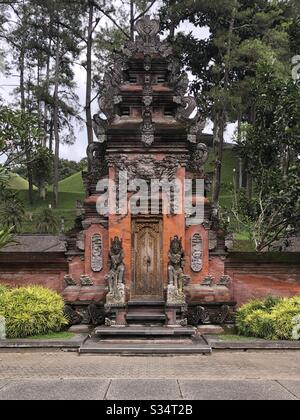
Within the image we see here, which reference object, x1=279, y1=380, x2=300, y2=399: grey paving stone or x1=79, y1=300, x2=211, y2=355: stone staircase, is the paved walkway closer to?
x1=279, y1=380, x2=300, y2=399: grey paving stone

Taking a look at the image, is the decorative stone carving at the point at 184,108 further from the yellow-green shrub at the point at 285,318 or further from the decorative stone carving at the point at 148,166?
the yellow-green shrub at the point at 285,318

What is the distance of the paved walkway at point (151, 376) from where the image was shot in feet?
20.9

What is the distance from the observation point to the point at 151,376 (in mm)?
7754

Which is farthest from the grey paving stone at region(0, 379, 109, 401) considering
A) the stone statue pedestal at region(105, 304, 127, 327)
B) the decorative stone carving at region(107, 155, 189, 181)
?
the decorative stone carving at region(107, 155, 189, 181)

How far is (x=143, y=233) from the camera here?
12.5 meters

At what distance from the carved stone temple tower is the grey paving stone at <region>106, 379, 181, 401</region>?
485cm

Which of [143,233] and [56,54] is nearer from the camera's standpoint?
[143,233]

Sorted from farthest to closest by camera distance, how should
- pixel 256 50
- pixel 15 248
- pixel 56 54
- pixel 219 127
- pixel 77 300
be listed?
pixel 56 54
pixel 219 127
pixel 256 50
pixel 15 248
pixel 77 300

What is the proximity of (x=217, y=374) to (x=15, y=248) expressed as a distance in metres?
14.7

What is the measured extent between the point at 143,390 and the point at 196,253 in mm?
6283

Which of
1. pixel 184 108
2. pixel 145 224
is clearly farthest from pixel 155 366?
pixel 184 108

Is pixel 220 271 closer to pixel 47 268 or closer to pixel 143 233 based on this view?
pixel 143 233

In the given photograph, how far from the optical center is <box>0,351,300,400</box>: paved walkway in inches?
250

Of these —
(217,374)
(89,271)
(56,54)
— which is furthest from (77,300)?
(56,54)
